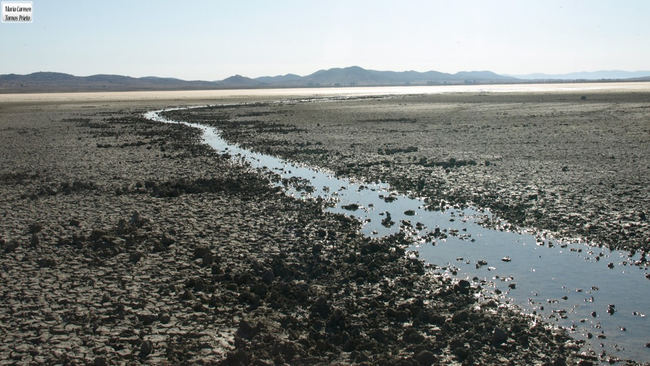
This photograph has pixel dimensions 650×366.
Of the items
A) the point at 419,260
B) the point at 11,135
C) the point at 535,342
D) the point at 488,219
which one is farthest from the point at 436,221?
the point at 11,135

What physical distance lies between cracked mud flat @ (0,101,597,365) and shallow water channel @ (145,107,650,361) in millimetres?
548

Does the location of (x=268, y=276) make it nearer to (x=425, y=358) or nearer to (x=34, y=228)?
(x=425, y=358)

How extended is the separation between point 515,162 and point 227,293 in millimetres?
16378

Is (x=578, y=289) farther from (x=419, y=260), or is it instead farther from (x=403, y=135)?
(x=403, y=135)

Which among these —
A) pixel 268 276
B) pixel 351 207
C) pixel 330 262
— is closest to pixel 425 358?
pixel 268 276

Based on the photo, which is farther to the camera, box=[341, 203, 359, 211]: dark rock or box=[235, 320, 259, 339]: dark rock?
box=[341, 203, 359, 211]: dark rock

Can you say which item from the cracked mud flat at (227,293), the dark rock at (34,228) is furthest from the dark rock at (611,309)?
the dark rock at (34,228)

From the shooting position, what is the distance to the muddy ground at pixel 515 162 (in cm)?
1352

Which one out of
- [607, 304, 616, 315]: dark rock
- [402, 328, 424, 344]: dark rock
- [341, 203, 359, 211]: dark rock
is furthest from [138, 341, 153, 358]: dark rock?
[341, 203, 359, 211]: dark rock

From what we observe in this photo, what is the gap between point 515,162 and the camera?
22.0m

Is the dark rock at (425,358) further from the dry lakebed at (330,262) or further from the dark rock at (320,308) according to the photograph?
the dark rock at (320,308)

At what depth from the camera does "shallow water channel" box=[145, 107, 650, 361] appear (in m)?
7.77

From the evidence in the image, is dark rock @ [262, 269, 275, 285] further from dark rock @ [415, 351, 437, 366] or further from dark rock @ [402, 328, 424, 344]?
dark rock @ [415, 351, 437, 366]

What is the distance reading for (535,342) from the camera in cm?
722
